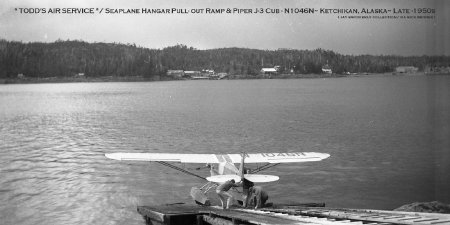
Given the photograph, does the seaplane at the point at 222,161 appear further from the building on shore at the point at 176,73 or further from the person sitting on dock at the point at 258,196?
the building on shore at the point at 176,73

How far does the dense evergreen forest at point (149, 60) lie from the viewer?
72.6 metres

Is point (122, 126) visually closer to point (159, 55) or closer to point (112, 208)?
point (112, 208)

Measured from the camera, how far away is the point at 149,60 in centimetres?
10794

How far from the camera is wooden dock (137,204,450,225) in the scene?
5926 mm

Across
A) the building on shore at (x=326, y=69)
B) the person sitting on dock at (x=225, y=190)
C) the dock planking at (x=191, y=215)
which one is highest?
the building on shore at (x=326, y=69)

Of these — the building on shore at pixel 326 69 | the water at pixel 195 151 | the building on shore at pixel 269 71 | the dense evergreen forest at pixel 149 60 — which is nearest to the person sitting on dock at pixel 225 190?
the water at pixel 195 151

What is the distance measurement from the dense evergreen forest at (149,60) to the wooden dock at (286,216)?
159ft

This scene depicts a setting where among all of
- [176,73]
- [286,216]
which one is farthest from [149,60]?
[286,216]

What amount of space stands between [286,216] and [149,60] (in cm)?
10259

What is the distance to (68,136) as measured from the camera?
30.5m

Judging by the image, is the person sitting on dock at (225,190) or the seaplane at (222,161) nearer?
the person sitting on dock at (225,190)

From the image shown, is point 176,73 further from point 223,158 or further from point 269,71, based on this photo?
point 223,158

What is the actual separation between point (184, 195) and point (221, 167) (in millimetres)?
3554

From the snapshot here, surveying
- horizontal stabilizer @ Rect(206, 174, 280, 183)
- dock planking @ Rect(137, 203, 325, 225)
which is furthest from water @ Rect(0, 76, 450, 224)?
horizontal stabilizer @ Rect(206, 174, 280, 183)
